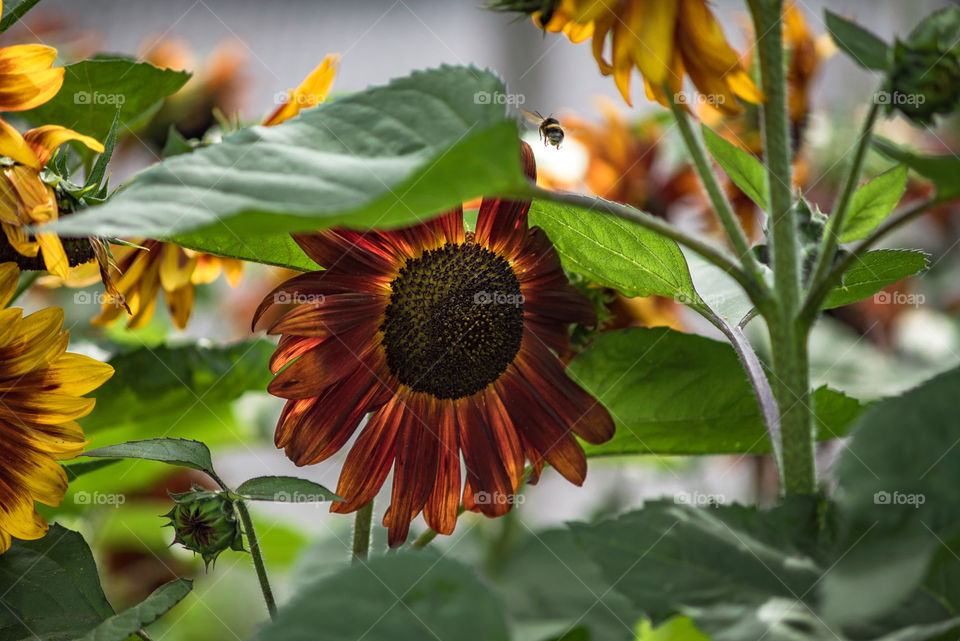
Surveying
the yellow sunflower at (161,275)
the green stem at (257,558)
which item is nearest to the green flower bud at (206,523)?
the green stem at (257,558)

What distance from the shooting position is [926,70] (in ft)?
0.74

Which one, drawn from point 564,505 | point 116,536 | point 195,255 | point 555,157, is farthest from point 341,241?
point 564,505

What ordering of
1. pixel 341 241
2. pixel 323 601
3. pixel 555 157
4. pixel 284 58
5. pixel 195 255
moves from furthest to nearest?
pixel 284 58 → pixel 555 157 → pixel 195 255 → pixel 341 241 → pixel 323 601

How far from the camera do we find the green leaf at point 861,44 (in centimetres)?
23

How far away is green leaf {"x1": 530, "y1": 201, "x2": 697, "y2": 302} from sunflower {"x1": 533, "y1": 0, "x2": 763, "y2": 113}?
5cm

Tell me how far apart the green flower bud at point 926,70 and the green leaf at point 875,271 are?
0.23 ft

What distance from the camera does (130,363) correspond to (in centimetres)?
42

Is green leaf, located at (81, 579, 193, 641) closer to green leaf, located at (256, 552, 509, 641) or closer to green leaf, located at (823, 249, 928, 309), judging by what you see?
green leaf, located at (256, 552, 509, 641)

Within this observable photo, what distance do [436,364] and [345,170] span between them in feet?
0.45

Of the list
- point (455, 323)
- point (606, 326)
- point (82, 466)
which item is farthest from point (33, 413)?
point (606, 326)

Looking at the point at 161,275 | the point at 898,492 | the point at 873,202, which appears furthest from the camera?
the point at 161,275

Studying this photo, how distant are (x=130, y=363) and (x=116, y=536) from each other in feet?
1.20

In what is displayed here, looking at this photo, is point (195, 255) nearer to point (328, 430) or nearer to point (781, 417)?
point (328, 430)

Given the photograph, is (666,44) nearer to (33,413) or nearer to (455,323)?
(455,323)
